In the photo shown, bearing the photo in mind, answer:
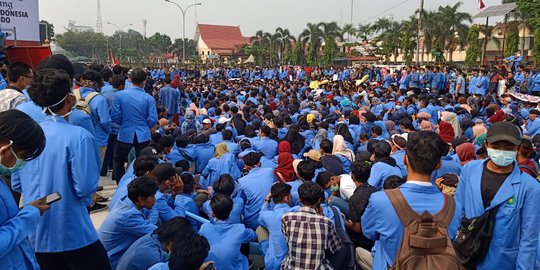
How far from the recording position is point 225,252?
3.32m

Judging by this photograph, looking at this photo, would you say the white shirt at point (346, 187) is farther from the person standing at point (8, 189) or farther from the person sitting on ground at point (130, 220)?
the person standing at point (8, 189)

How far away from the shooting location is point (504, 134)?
2.59 metres

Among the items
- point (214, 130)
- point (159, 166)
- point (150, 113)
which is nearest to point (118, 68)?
point (214, 130)

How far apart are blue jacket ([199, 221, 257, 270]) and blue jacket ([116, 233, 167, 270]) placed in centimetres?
45

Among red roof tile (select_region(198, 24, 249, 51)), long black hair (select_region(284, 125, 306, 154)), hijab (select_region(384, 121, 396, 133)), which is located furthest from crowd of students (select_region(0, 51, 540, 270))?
red roof tile (select_region(198, 24, 249, 51))

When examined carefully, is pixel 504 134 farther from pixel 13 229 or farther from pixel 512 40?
pixel 512 40

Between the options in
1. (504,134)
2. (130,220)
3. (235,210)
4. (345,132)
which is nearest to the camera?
(504,134)

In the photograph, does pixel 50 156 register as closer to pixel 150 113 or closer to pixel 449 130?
pixel 150 113

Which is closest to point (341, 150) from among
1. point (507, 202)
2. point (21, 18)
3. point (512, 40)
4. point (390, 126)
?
point (390, 126)

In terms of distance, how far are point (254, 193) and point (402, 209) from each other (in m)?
2.50

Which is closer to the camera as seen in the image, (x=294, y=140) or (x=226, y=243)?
(x=226, y=243)

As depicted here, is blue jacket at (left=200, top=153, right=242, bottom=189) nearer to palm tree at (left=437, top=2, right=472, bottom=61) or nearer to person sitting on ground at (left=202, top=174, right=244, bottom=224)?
person sitting on ground at (left=202, top=174, right=244, bottom=224)

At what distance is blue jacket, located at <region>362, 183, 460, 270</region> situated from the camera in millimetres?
2172

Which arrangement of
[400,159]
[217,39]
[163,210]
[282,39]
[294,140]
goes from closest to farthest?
1. [163,210]
2. [400,159]
3. [294,140]
4. [282,39]
5. [217,39]
